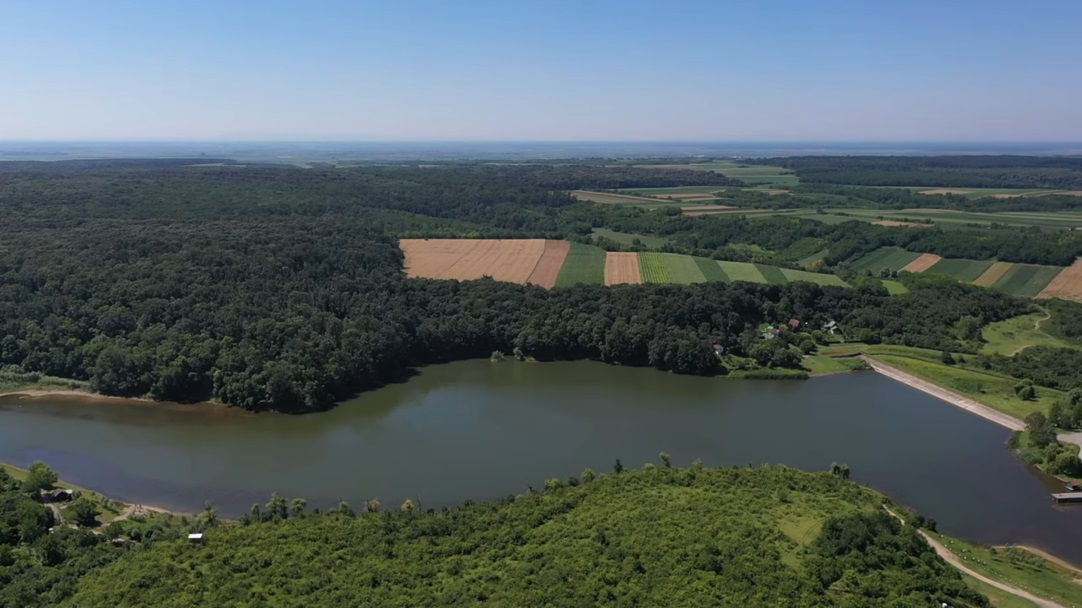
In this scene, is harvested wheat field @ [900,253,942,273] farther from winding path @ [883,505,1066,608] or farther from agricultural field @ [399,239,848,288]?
winding path @ [883,505,1066,608]

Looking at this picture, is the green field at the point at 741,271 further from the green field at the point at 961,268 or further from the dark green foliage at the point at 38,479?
the dark green foliage at the point at 38,479

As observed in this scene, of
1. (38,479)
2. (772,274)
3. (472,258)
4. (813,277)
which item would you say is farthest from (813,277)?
(38,479)

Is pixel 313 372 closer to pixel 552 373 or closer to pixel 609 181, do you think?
pixel 552 373

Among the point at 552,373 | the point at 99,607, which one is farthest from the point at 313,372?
the point at 99,607

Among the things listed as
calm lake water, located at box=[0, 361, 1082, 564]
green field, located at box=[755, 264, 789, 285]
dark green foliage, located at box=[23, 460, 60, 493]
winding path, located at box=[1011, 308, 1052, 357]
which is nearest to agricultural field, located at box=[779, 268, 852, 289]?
green field, located at box=[755, 264, 789, 285]

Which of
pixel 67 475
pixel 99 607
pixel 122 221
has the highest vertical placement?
pixel 122 221

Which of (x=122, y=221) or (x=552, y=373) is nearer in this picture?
(x=552, y=373)

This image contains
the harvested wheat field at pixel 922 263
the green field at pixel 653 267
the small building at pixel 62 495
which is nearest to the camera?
the small building at pixel 62 495

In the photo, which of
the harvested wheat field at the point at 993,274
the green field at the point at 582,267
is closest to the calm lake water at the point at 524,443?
the green field at the point at 582,267
